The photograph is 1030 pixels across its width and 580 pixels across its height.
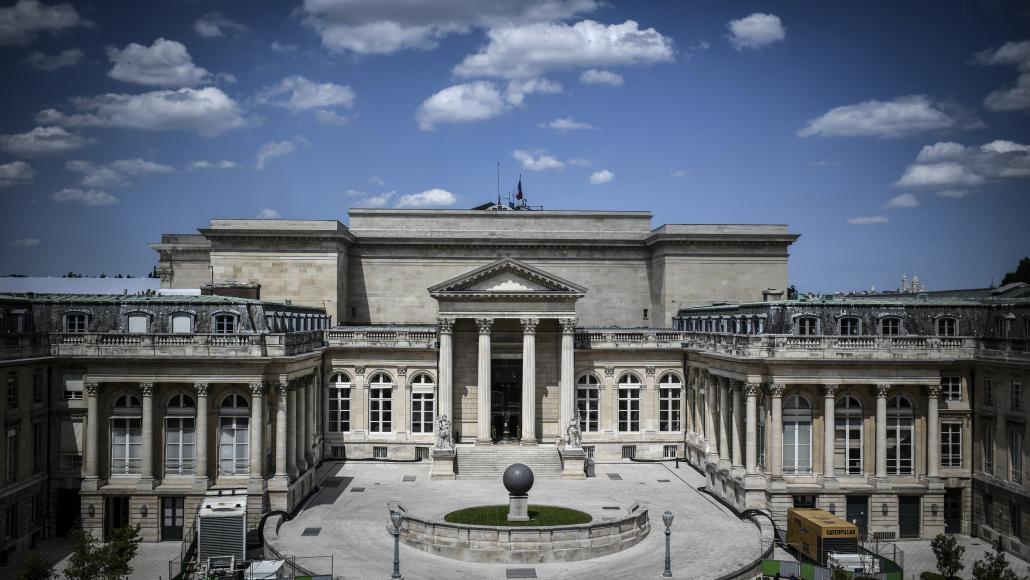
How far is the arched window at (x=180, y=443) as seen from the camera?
43562mm

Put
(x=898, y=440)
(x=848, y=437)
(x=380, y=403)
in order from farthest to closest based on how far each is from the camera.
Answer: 1. (x=380, y=403)
2. (x=898, y=440)
3. (x=848, y=437)

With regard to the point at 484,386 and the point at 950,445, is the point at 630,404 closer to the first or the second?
the point at 484,386

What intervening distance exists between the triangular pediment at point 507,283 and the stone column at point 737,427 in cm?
1249

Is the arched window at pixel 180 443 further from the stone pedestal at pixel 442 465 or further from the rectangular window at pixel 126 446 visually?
the stone pedestal at pixel 442 465

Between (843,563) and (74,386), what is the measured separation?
36.1 m

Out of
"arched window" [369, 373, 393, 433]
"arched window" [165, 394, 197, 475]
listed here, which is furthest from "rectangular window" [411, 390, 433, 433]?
"arched window" [165, 394, 197, 475]

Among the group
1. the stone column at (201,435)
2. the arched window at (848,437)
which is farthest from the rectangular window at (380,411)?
the arched window at (848,437)

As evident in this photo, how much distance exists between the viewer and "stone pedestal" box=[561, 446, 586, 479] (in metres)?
53.7

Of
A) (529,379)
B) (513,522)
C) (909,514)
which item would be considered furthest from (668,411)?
(513,522)

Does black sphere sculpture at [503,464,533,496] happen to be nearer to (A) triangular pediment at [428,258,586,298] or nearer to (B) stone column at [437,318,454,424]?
(B) stone column at [437,318,454,424]

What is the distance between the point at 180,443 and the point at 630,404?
2923cm

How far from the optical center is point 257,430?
42719mm

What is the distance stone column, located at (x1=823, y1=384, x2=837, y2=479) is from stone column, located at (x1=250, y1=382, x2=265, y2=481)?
90.5ft

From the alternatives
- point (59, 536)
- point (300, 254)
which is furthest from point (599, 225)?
point (59, 536)
